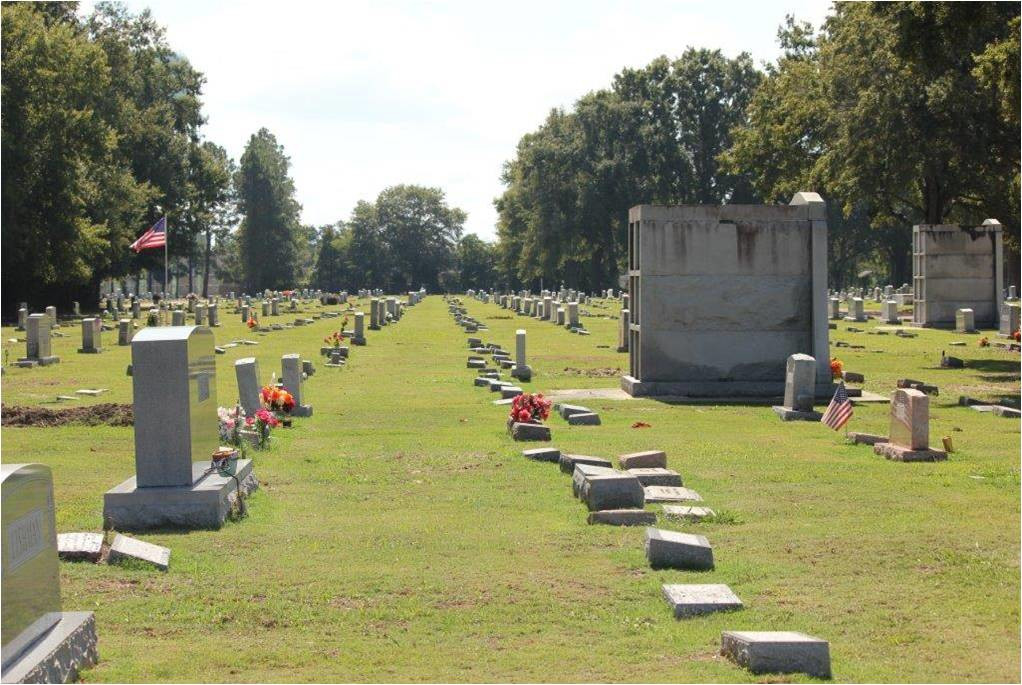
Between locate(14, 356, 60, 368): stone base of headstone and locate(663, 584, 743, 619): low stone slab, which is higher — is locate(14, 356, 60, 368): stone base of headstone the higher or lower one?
the higher one

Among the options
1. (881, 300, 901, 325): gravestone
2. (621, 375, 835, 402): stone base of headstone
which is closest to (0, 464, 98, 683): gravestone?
(621, 375, 835, 402): stone base of headstone

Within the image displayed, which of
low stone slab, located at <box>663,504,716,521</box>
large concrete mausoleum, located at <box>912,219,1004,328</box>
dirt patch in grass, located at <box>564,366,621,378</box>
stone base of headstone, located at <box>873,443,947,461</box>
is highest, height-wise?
large concrete mausoleum, located at <box>912,219,1004,328</box>

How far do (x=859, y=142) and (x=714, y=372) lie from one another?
37.2 ft

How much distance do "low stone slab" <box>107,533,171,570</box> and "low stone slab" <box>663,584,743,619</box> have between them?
385cm

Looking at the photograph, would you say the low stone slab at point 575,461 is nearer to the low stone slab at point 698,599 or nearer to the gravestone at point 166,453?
the gravestone at point 166,453

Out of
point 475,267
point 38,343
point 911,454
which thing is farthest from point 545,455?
point 475,267

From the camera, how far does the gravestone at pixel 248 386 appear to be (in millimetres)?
19422

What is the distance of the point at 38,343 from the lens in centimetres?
3488

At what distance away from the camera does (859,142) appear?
113ft

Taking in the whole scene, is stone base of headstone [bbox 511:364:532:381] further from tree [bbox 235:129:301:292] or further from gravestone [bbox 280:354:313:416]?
tree [bbox 235:129:301:292]

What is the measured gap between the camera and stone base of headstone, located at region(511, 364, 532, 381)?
98.8 ft

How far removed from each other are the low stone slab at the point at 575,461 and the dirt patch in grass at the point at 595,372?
50.5 ft

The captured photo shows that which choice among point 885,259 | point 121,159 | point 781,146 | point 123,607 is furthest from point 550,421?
point 885,259

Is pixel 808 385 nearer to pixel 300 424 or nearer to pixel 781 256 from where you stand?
pixel 781 256
